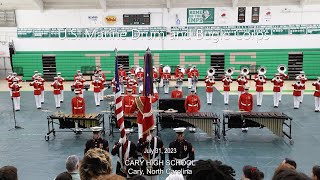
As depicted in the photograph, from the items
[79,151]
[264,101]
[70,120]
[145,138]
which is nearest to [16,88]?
[70,120]

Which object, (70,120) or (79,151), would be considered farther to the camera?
(70,120)

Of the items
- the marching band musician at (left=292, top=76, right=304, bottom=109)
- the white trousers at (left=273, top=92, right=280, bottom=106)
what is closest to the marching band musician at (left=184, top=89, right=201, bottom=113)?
the white trousers at (left=273, top=92, right=280, bottom=106)

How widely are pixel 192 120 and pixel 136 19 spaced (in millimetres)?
15163

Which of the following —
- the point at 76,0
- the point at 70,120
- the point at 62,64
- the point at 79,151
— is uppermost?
the point at 76,0

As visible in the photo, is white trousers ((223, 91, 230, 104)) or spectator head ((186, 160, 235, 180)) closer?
spectator head ((186, 160, 235, 180))

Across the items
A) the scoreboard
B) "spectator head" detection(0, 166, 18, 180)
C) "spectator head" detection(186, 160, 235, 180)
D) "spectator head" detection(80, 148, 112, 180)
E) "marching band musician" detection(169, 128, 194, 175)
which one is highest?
the scoreboard

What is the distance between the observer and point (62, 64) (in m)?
26.4

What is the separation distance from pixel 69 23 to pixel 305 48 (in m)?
17.5

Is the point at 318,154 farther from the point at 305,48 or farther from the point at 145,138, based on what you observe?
the point at 305,48

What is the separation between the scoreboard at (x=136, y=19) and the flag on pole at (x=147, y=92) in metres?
18.6

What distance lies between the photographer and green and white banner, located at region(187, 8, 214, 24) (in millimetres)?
25406

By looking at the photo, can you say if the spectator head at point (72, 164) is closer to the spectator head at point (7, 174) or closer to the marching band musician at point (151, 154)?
the spectator head at point (7, 174)

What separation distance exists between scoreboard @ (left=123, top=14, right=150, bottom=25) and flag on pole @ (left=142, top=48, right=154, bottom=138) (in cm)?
1863

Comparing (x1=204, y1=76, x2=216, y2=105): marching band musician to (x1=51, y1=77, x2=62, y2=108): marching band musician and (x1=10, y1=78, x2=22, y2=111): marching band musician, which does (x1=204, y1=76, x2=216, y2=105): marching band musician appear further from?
(x1=10, y1=78, x2=22, y2=111): marching band musician
